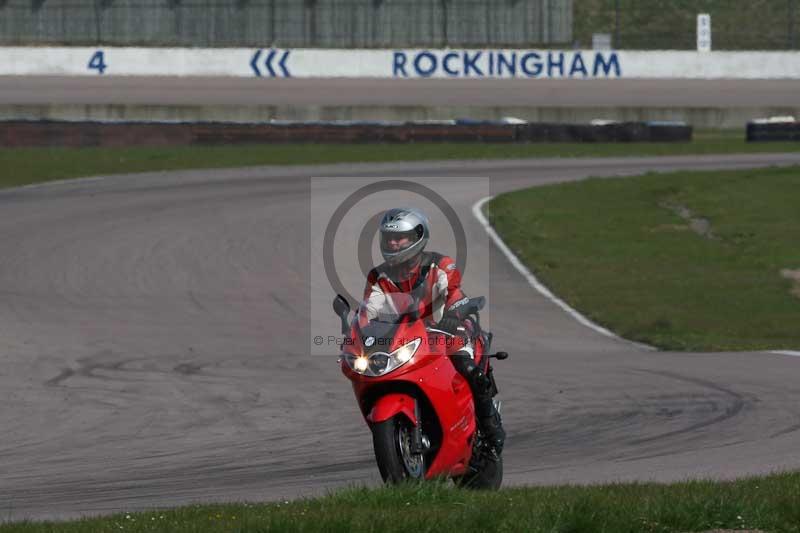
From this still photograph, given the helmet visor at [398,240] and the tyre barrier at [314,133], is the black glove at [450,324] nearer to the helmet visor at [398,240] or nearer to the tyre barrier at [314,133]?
the helmet visor at [398,240]

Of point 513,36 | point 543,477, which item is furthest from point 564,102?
point 543,477

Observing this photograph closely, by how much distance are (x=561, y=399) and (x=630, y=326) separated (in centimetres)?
550


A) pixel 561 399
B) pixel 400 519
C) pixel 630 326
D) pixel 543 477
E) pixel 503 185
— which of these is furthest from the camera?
pixel 503 185

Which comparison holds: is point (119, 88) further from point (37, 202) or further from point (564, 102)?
point (37, 202)

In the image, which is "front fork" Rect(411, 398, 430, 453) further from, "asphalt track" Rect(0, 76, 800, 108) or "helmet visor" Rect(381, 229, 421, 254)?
"asphalt track" Rect(0, 76, 800, 108)

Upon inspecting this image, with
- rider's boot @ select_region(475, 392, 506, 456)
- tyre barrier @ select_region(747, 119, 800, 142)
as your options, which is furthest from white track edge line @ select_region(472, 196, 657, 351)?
tyre barrier @ select_region(747, 119, 800, 142)

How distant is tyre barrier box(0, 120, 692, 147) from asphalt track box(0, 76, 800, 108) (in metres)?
4.96

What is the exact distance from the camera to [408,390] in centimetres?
739

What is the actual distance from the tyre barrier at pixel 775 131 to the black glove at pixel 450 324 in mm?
34491

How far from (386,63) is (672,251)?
27.5 m

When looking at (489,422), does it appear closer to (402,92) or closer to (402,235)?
(402,235)

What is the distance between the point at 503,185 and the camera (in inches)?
1161

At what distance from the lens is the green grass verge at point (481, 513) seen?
5965 millimetres

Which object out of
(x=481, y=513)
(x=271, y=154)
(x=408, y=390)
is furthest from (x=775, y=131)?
(x=481, y=513)
